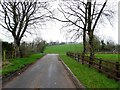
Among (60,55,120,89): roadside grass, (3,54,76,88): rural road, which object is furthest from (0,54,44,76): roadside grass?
(60,55,120,89): roadside grass

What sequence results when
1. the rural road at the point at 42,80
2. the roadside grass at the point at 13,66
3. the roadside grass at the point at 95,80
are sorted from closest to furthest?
the roadside grass at the point at 95,80 → the rural road at the point at 42,80 → the roadside grass at the point at 13,66

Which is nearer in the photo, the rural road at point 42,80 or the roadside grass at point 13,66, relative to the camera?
the rural road at point 42,80

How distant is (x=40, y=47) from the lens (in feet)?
362

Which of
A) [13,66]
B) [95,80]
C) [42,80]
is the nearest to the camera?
[95,80]

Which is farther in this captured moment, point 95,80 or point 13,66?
point 13,66

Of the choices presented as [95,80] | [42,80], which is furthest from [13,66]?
[95,80]

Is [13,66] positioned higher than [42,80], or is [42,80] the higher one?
[13,66]

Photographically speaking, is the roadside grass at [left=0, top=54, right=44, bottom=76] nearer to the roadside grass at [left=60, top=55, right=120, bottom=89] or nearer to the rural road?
the rural road

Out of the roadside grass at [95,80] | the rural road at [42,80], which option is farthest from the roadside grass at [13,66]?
the roadside grass at [95,80]

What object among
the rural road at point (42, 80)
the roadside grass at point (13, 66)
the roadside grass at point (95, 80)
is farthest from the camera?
the roadside grass at point (13, 66)

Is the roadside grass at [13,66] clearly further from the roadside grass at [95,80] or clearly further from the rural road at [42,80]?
Result: the roadside grass at [95,80]

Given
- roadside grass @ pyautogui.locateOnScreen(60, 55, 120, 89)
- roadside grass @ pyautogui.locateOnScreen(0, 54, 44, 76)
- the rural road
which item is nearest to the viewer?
roadside grass @ pyautogui.locateOnScreen(60, 55, 120, 89)

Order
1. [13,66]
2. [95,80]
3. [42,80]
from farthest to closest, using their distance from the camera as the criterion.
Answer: [13,66] < [42,80] < [95,80]

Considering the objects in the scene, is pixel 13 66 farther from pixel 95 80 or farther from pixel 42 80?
pixel 95 80
